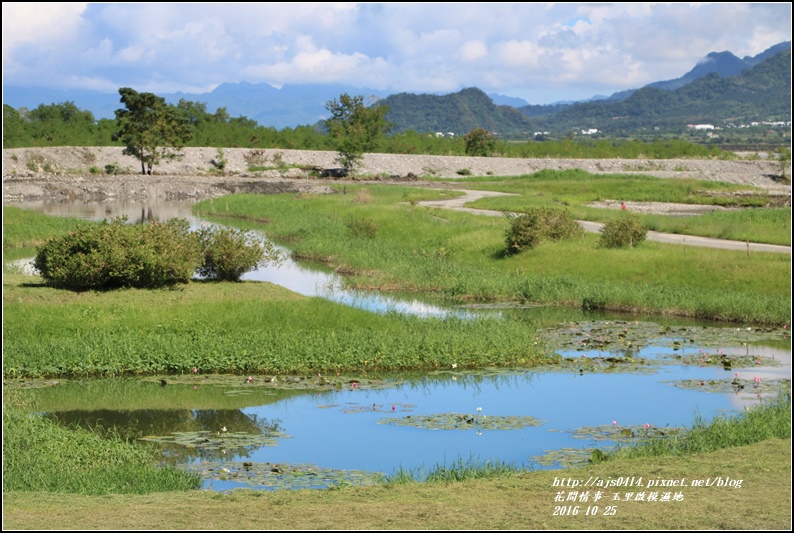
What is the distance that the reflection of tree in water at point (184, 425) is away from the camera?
544 inches

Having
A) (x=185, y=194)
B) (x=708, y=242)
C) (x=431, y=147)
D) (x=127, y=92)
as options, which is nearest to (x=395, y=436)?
(x=708, y=242)

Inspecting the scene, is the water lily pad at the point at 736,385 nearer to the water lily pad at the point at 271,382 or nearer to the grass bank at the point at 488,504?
the water lily pad at the point at 271,382

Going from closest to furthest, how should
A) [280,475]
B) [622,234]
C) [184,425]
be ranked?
[280,475] → [184,425] → [622,234]

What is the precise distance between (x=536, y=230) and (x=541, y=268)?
1.96m

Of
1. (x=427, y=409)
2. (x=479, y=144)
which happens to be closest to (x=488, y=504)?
(x=427, y=409)

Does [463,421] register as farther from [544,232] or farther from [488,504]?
[544,232]

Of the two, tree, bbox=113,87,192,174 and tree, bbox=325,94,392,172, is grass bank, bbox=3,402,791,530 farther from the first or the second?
tree, bbox=325,94,392,172

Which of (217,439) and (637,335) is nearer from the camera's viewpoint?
(217,439)

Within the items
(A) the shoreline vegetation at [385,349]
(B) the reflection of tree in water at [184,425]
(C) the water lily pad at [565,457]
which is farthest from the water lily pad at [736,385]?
(B) the reflection of tree in water at [184,425]

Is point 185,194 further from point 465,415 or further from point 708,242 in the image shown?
point 465,415

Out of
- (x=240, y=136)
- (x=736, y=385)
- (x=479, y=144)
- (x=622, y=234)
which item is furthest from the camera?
(x=479, y=144)

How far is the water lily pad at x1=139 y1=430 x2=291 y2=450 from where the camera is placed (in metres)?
13.9

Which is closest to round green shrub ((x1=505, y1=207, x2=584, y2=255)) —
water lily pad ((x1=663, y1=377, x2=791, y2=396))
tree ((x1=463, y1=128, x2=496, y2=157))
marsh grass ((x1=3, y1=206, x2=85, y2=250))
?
water lily pad ((x1=663, y1=377, x2=791, y2=396))

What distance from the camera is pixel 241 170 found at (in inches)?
3250
